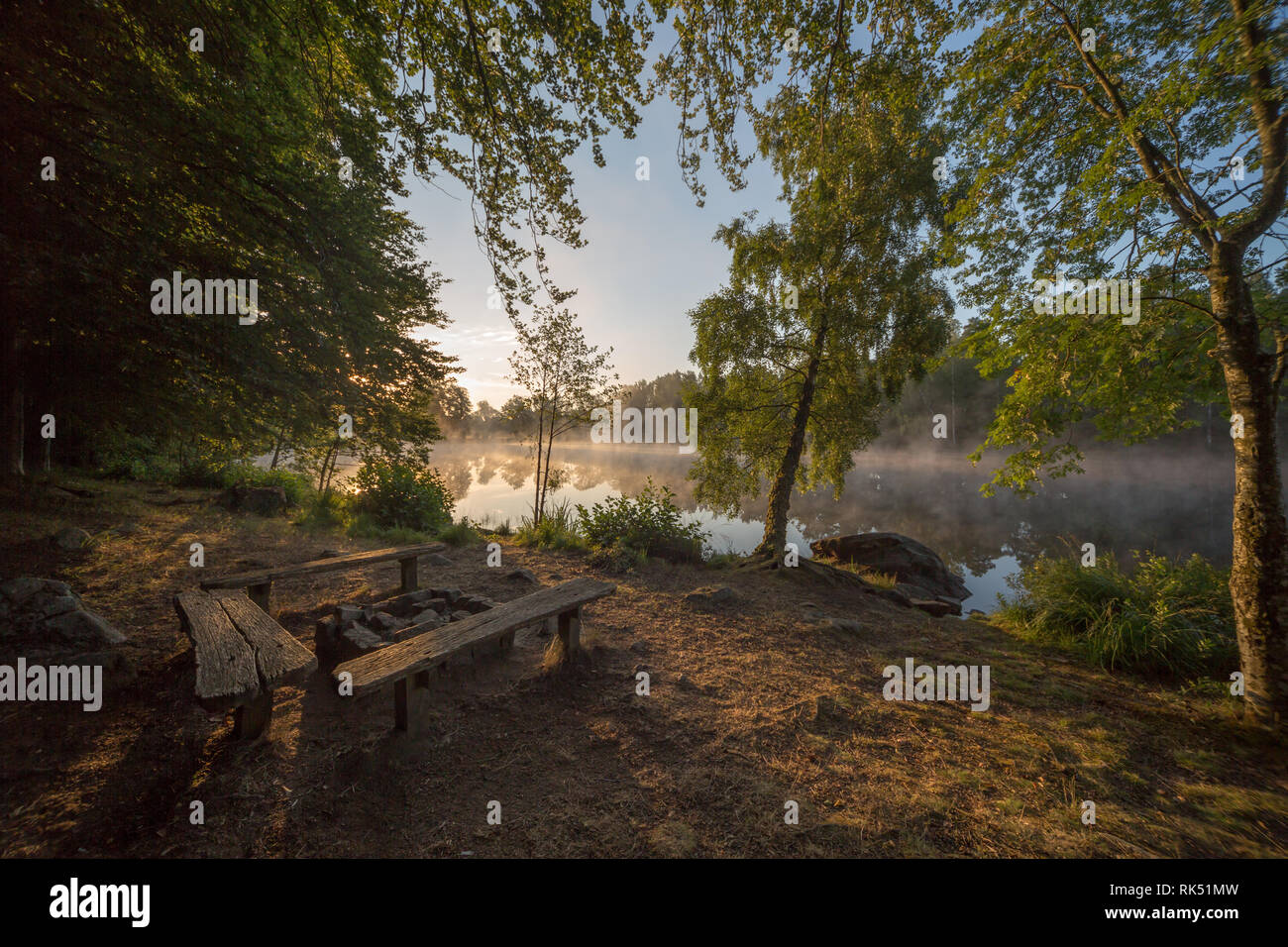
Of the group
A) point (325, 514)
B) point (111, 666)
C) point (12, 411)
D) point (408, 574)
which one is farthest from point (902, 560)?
point (12, 411)

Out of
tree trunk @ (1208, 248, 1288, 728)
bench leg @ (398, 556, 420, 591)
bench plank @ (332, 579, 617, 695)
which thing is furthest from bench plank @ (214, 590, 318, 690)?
tree trunk @ (1208, 248, 1288, 728)

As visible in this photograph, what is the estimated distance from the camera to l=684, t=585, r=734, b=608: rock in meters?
6.08

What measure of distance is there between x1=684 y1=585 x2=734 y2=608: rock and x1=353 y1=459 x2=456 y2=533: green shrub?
272 inches

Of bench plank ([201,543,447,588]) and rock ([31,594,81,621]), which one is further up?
bench plank ([201,543,447,588])

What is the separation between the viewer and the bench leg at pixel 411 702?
2.64 metres

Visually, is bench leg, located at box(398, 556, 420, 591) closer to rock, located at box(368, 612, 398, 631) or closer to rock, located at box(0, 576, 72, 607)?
rock, located at box(368, 612, 398, 631)

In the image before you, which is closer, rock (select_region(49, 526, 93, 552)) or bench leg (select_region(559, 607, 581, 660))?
bench leg (select_region(559, 607, 581, 660))

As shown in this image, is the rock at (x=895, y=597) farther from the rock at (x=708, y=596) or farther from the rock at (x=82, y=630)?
the rock at (x=82, y=630)

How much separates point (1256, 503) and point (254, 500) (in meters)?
17.1

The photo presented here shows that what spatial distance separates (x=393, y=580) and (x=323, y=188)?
6.98 m

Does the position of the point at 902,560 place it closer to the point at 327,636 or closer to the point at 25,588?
the point at 327,636

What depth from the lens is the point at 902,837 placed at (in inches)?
82.7

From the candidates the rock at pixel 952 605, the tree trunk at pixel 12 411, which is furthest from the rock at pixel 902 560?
the tree trunk at pixel 12 411
